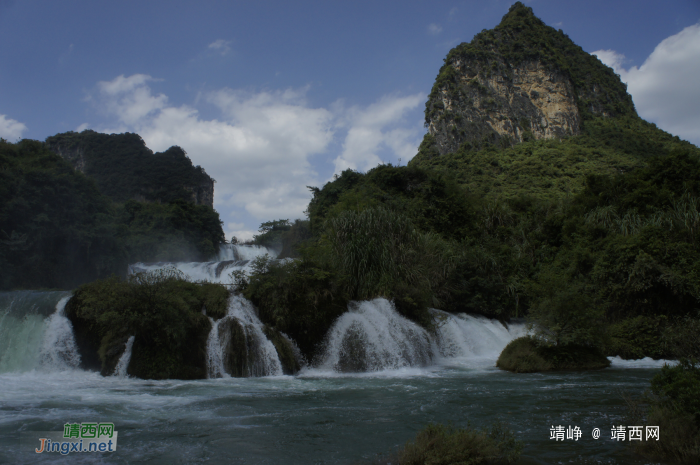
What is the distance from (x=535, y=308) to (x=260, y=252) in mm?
33454

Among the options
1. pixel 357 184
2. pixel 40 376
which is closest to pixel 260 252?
pixel 357 184

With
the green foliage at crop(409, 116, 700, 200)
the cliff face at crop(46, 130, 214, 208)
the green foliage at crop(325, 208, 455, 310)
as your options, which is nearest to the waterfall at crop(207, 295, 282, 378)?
the green foliage at crop(325, 208, 455, 310)

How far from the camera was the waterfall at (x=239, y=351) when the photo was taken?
1322cm

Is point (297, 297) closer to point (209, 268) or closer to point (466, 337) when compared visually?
point (466, 337)

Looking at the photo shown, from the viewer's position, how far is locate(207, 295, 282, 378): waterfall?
13.2 metres

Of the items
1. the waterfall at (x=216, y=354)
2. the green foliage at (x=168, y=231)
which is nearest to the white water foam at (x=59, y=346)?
the waterfall at (x=216, y=354)

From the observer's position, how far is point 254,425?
7.44m

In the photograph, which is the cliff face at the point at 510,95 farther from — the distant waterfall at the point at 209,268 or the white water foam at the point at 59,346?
the white water foam at the point at 59,346

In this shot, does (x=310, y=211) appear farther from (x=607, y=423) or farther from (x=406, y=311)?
(x=607, y=423)

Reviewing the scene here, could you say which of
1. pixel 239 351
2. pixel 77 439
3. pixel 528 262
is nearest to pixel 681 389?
pixel 77 439

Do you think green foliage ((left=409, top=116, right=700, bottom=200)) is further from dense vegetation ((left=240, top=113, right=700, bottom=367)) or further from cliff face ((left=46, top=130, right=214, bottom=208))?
cliff face ((left=46, top=130, right=214, bottom=208))

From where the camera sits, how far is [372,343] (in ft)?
49.8

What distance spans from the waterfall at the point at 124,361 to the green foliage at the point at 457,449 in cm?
1035

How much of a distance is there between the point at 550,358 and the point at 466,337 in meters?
5.13
